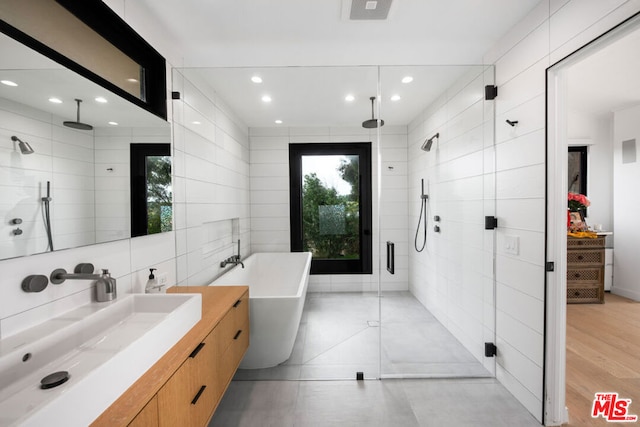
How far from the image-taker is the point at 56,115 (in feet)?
4.01

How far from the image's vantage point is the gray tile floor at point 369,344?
2.27 metres

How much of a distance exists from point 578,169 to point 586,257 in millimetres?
1386

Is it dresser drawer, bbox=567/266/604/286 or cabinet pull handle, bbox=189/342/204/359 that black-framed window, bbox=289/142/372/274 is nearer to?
cabinet pull handle, bbox=189/342/204/359

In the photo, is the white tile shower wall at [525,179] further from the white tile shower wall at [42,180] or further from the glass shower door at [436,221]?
the white tile shower wall at [42,180]

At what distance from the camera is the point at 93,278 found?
1.23 meters

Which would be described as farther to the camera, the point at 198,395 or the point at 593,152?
the point at 593,152

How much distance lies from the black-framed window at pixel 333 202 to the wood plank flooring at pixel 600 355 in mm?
1652

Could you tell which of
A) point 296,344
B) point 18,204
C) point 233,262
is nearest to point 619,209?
point 296,344

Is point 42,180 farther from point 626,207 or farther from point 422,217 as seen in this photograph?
point 626,207

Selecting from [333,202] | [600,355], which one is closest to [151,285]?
[333,202]

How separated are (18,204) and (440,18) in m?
2.43

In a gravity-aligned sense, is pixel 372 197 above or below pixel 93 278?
above

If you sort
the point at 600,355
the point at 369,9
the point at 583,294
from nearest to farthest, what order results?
the point at 369,9
the point at 600,355
the point at 583,294

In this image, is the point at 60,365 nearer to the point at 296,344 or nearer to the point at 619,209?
the point at 296,344
